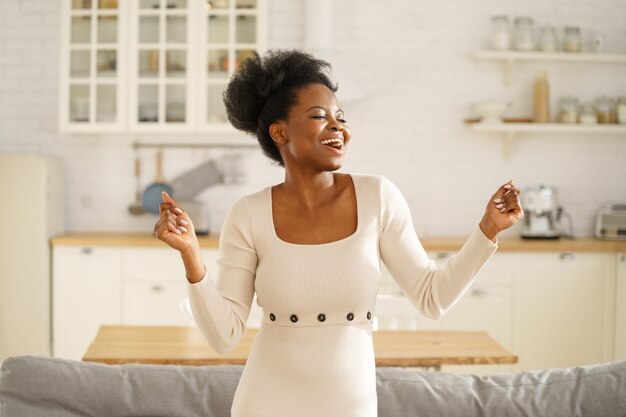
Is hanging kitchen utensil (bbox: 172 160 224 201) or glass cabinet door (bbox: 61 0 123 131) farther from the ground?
glass cabinet door (bbox: 61 0 123 131)

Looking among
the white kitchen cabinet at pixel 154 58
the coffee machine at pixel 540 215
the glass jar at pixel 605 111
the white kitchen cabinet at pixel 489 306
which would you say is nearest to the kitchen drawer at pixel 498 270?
the white kitchen cabinet at pixel 489 306

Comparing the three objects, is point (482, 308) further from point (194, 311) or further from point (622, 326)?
point (194, 311)

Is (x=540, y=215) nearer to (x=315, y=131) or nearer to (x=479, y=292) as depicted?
(x=479, y=292)

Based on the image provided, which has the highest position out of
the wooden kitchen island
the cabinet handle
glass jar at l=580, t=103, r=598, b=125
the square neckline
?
glass jar at l=580, t=103, r=598, b=125

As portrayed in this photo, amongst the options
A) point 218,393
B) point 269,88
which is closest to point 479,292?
point 218,393

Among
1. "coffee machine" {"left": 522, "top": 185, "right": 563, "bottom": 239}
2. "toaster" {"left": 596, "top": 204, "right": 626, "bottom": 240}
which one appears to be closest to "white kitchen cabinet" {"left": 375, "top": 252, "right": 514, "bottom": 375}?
"coffee machine" {"left": 522, "top": 185, "right": 563, "bottom": 239}

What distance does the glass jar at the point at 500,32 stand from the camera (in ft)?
16.3

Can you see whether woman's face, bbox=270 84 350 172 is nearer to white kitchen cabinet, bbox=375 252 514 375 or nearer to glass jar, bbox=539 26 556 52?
white kitchen cabinet, bbox=375 252 514 375

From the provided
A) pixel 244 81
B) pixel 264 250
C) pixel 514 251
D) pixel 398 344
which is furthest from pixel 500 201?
pixel 514 251

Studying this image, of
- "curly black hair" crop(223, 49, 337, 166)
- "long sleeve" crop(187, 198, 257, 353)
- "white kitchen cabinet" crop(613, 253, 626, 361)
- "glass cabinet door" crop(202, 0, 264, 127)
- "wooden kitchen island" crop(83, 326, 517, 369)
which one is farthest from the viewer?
"glass cabinet door" crop(202, 0, 264, 127)

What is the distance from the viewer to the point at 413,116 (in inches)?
203

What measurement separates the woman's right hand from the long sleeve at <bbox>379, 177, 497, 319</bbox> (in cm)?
39

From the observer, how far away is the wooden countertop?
4.55 meters

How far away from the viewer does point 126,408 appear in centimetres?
195
